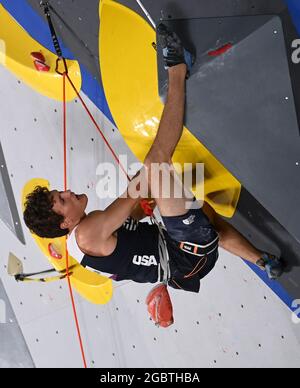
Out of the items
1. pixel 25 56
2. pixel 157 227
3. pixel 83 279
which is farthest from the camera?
pixel 83 279

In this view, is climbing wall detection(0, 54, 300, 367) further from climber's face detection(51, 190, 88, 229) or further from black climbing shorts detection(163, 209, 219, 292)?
climber's face detection(51, 190, 88, 229)

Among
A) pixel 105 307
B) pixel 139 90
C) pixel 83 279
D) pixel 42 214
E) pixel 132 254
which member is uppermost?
pixel 139 90

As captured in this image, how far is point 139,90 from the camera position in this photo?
2164 mm

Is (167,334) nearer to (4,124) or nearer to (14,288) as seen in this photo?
(14,288)

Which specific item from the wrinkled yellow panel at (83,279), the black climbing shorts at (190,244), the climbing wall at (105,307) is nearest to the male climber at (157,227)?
the black climbing shorts at (190,244)

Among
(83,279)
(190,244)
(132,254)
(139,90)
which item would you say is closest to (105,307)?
(83,279)

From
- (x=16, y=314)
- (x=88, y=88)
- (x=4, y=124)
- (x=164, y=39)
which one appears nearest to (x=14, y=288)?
(x=16, y=314)

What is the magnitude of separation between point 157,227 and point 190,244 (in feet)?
0.49

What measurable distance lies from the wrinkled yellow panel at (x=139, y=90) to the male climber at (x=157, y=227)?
3.8 inches

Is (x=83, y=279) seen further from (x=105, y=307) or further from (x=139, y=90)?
(x=139, y=90)

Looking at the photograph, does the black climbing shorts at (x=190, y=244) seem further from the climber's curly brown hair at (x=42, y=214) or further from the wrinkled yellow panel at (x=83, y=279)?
the wrinkled yellow panel at (x=83, y=279)

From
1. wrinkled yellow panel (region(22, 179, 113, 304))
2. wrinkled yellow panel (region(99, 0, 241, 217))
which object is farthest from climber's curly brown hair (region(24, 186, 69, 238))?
wrinkled yellow panel (region(22, 179, 113, 304))

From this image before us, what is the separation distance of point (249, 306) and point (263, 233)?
321 millimetres

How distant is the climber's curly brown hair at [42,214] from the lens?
6.43 feet
